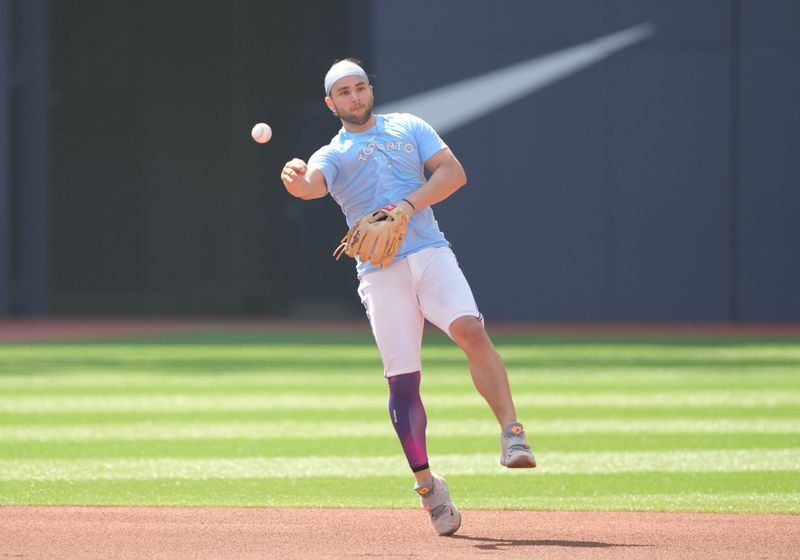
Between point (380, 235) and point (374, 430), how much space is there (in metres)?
4.47

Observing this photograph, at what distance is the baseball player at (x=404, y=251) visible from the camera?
6754mm

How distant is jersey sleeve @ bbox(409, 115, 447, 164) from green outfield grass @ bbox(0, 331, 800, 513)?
6.44ft

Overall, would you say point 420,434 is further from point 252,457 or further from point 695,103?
point 695,103

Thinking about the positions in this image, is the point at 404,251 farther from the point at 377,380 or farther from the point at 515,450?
the point at 377,380

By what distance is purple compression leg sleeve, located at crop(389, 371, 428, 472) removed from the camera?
6.88m

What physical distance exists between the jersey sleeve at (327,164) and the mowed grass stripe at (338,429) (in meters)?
3.91

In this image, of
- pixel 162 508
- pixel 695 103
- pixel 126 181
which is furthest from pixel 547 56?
pixel 162 508

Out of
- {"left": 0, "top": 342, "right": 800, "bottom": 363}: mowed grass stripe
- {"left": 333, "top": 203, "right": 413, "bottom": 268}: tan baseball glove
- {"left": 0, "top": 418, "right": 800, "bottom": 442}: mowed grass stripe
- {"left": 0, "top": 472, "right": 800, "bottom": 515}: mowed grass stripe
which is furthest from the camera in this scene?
{"left": 0, "top": 342, "right": 800, "bottom": 363}: mowed grass stripe

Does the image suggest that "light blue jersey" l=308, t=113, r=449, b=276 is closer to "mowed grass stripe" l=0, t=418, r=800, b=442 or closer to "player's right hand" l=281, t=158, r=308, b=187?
"player's right hand" l=281, t=158, r=308, b=187

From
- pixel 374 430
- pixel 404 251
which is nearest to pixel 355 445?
pixel 374 430

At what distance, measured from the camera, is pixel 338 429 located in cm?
1099

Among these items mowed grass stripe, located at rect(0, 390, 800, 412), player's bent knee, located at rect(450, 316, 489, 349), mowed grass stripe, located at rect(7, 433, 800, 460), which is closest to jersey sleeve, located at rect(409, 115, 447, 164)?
player's bent knee, located at rect(450, 316, 489, 349)

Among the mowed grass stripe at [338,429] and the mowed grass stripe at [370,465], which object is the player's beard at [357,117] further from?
the mowed grass stripe at [338,429]

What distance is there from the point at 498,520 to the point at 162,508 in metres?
1.75
